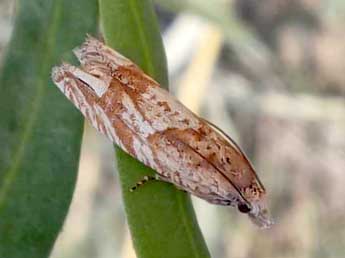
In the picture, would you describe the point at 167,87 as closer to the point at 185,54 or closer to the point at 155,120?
the point at 155,120

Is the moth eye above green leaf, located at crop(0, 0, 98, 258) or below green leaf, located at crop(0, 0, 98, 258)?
above

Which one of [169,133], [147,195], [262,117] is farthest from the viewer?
Answer: [262,117]

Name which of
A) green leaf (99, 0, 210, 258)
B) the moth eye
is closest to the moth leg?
green leaf (99, 0, 210, 258)

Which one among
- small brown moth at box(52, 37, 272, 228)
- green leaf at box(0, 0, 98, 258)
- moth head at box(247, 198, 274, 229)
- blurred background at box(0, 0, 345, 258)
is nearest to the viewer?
green leaf at box(0, 0, 98, 258)

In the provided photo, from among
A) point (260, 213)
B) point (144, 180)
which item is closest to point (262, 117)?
point (260, 213)

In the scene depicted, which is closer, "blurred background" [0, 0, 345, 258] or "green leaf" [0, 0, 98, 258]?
"green leaf" [0, 0, 98, 258]

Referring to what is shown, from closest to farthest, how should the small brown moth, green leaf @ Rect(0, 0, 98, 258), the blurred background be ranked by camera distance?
green leaf @ Rect(0, 0, 98, 258) → the small brown moth → the blurred background

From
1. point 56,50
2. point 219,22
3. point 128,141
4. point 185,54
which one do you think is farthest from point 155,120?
point 185,54

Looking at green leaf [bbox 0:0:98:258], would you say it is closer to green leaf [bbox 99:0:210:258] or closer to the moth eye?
green leaf [bbox 99:0:210:258]

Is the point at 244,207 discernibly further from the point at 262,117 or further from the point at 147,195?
the point at 262,117
